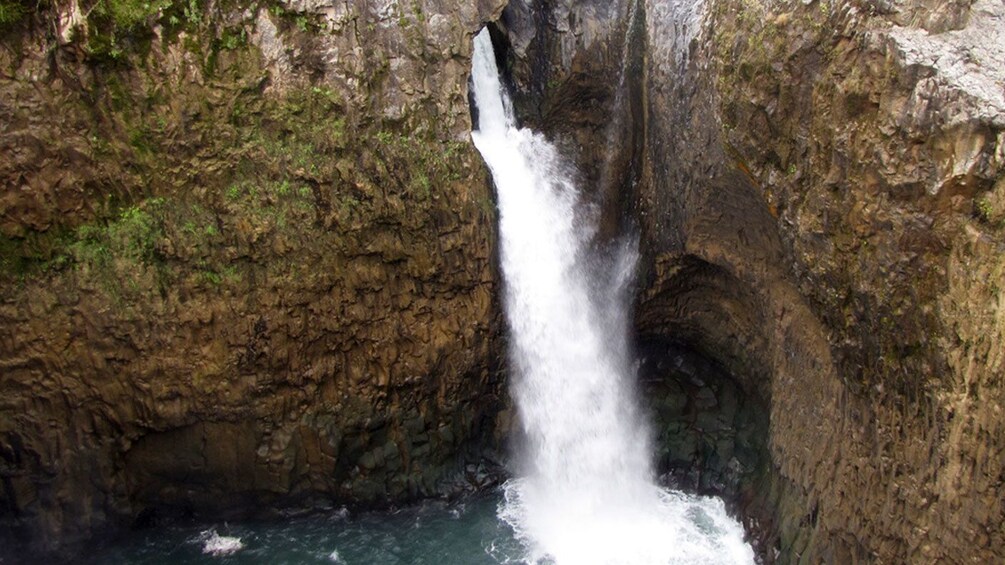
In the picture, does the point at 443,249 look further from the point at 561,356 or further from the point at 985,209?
the point at 985,209

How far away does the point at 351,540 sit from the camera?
12000 millimetres

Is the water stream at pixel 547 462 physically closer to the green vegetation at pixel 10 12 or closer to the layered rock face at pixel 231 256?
the layered rock face at pixel 231 256

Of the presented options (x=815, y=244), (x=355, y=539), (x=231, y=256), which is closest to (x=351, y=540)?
(x=355, y=539)

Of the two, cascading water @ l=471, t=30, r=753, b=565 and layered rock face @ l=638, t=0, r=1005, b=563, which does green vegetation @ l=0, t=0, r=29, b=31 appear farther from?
layered rock face @ l=638, t=0, r=1005, b=563

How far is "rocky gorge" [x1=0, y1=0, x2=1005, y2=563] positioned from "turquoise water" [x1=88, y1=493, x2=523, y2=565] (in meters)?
0.37

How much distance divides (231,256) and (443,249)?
3.21 metres

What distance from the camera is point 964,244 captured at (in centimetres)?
730

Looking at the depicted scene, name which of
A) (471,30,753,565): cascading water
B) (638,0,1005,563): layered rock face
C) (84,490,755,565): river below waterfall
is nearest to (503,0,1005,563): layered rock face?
(638,0,1005,563): layered rock face

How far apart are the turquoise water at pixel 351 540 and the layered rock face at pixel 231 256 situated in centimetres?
39

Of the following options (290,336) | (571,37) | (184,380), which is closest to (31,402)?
(184,380)

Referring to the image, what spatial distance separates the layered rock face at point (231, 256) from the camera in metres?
10.3

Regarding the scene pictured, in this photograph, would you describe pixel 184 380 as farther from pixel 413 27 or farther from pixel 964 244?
pixel 964 244

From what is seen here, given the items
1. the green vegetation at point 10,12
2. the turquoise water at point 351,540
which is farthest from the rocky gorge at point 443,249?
the turquoise water at point 351,540

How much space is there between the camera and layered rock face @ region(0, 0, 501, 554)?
406 inches
